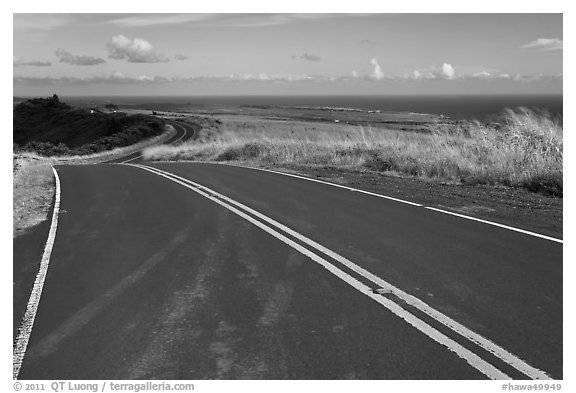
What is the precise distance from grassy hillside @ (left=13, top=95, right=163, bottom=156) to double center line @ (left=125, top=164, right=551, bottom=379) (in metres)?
62.5

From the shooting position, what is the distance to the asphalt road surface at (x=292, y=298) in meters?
4.12

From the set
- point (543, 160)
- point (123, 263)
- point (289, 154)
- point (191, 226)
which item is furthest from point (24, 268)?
point (289, 154)

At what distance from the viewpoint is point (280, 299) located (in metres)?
5.43

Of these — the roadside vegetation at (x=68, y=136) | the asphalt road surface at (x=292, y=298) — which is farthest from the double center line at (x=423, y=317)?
the roadside vegetation at (x=68, y=136)

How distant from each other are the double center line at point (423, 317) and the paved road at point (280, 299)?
0.12ft

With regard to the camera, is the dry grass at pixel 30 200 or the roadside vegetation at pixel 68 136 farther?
the roadside vegetation at pixel 68 136

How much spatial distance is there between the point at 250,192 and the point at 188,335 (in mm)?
8255

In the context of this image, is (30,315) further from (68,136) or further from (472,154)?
(68,136)

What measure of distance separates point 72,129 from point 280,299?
9302cm

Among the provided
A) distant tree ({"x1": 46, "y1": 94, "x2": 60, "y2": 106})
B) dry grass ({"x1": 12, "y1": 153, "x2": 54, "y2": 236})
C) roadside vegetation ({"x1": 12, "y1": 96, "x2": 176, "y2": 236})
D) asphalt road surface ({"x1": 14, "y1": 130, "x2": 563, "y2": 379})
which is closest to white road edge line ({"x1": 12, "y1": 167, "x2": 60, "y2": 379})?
asphalt road surface ({"x1": 14, "y1": 130, "x2": 563, "y2": 379})

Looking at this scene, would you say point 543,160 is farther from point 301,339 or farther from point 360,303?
point 301,339

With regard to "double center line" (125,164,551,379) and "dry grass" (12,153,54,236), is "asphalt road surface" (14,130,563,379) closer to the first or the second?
"double center line" (125,164,551,379)

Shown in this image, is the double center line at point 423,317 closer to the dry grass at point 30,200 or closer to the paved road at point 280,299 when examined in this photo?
the paved road at point 280,299

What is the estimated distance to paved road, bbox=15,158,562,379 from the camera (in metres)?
4.13
